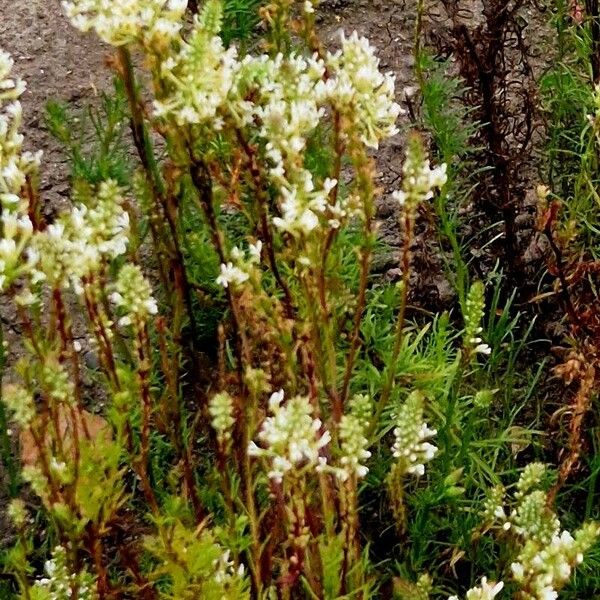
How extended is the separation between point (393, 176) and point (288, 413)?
2093mm

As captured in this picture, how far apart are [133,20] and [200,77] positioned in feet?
0.44

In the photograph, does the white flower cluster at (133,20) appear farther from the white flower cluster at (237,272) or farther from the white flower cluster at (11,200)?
the white flower cluster at (237,272)

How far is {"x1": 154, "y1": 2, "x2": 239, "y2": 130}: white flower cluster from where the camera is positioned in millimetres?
1583

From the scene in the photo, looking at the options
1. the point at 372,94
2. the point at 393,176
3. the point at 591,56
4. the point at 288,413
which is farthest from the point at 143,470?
the point at 591,56

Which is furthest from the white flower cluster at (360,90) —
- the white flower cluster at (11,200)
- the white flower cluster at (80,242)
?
the white flower cluster at (11,200)

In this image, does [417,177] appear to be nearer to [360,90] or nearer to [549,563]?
[360,90]

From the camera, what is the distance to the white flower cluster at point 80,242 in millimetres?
1589

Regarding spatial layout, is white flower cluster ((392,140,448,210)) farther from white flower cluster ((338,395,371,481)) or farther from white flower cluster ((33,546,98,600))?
white flower cluster ((33,546,98,600))

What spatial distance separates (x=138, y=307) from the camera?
1.64 meters

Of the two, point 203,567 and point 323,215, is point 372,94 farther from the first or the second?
point 203,567

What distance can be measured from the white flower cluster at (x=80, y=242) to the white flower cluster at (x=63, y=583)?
20.4 inches

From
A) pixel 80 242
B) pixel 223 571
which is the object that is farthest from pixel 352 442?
pixel 80 242

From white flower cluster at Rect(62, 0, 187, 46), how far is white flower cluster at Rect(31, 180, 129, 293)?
0.77 ft

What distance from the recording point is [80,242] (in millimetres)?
1613
